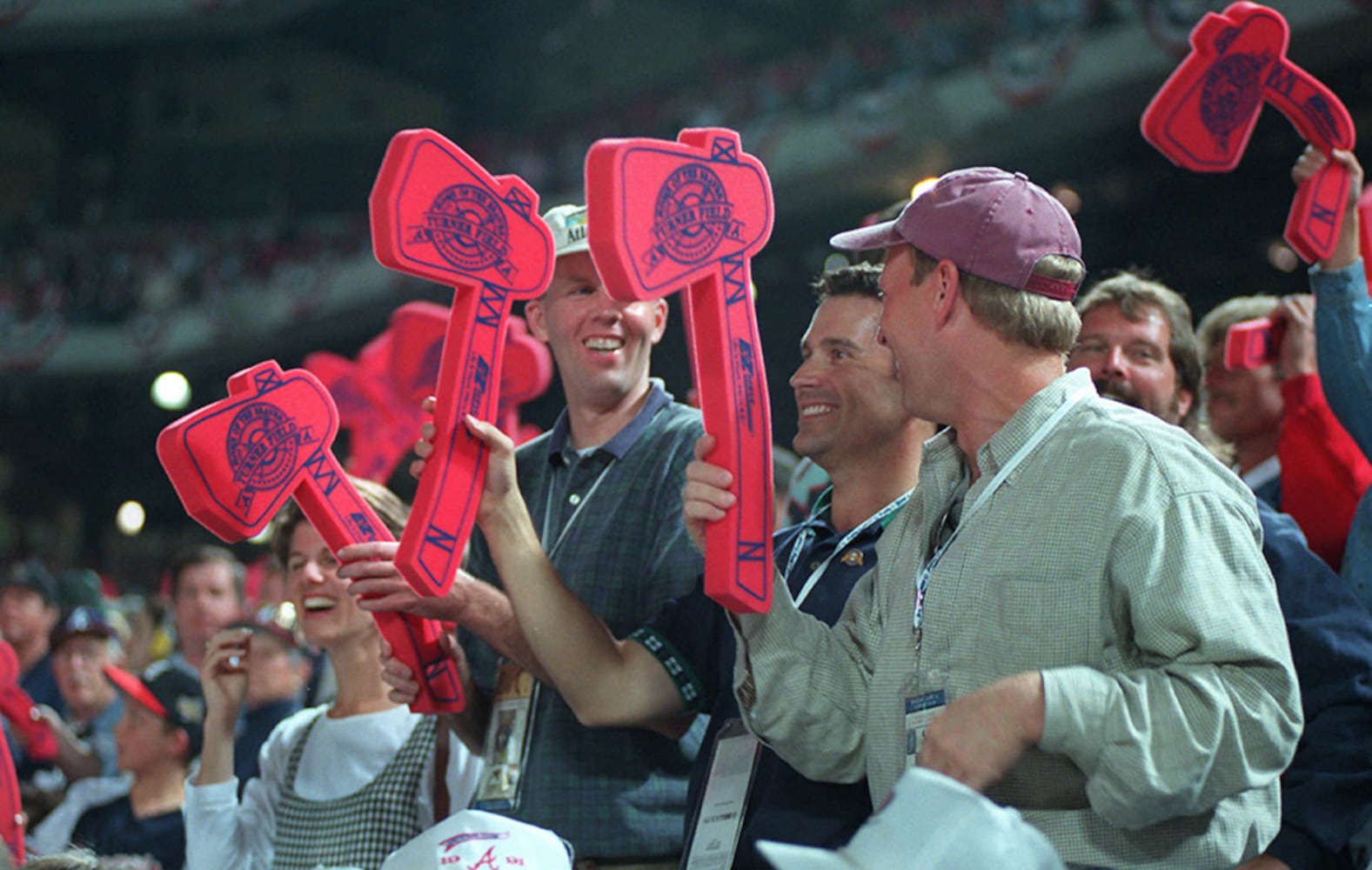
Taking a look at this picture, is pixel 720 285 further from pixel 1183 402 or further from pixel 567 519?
pixel 1183 402

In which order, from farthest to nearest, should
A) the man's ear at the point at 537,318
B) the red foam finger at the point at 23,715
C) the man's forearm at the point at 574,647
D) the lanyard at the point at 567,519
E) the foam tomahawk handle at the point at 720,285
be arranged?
the red foam finger at the point at 23,715 → the man's ear at the point at 537,318 → the lanyard at the point at 567,519 → the man's forearm at the point at 574,647 → the foam tomahawk handle at the point at 720,285

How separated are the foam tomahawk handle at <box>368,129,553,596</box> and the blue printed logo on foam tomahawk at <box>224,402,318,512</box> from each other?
0.26 meters

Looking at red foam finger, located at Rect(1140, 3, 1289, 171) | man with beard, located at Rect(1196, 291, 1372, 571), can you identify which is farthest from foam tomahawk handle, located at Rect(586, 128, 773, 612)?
man with beard, located at Rect(1196, 291, 1372, 571)

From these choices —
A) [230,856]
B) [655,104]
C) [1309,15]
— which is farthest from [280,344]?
[230,856]

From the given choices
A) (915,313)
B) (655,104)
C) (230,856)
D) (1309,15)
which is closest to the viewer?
(915,313)

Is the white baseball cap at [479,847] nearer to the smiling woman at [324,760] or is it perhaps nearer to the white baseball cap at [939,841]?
the white baseball cap at [939,841]

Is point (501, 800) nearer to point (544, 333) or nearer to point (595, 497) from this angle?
point (595, 497)

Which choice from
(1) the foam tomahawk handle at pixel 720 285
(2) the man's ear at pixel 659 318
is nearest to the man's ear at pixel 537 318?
(2) the man's ear at pixel 659 318

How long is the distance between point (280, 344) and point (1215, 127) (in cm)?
1418

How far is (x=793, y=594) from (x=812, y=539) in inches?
3.7

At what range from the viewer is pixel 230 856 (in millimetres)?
2254

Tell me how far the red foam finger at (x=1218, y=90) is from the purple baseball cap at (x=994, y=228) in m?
0.75

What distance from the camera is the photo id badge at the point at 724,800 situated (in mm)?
1533

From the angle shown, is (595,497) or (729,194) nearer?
(729,194)
